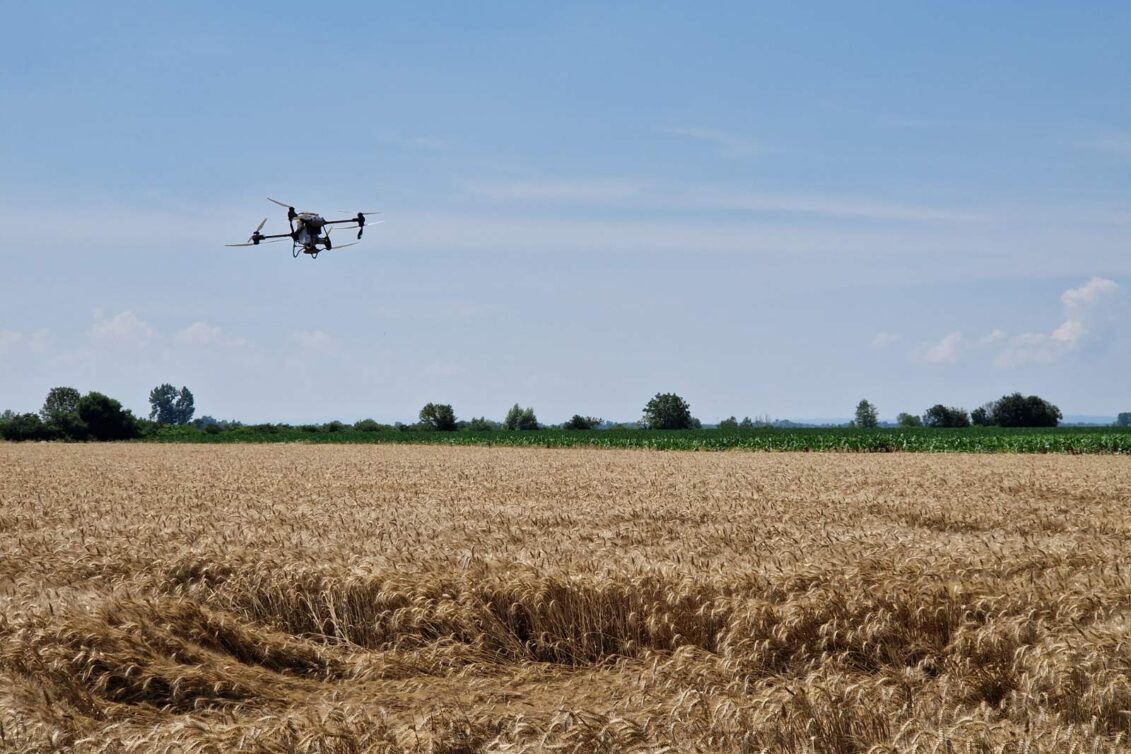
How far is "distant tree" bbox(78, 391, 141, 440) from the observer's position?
338ft

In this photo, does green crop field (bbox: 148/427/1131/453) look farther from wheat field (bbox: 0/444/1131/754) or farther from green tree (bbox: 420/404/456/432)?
wheat field (bbox: 0/444/1131/754)

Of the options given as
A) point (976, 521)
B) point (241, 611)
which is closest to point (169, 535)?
point (241, 611)

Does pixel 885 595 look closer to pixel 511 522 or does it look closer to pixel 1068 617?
pixel 1068 617

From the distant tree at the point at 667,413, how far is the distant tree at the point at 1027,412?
41284mm

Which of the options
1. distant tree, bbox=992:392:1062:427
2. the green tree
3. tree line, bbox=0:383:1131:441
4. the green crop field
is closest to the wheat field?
the green crop field

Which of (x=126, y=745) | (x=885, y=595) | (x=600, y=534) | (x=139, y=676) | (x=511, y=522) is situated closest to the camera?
(x=126, y=745)

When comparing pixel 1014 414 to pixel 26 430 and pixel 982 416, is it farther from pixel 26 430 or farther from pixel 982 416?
pixel 26 430

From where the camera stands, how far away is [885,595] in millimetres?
9938

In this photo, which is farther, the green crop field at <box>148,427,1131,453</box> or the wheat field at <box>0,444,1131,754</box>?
the green crop field at <box>148,427,1131,453</box>

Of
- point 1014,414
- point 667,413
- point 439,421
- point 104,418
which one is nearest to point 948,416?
point 1014,414

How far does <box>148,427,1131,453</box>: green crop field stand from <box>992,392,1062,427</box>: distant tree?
53352 millimetres

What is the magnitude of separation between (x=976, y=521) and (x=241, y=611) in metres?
12.4

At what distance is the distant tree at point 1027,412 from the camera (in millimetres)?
125438

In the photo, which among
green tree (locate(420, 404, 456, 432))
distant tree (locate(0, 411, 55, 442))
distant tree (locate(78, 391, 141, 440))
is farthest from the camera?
green tree (locate(420, 404, 456, 432))
